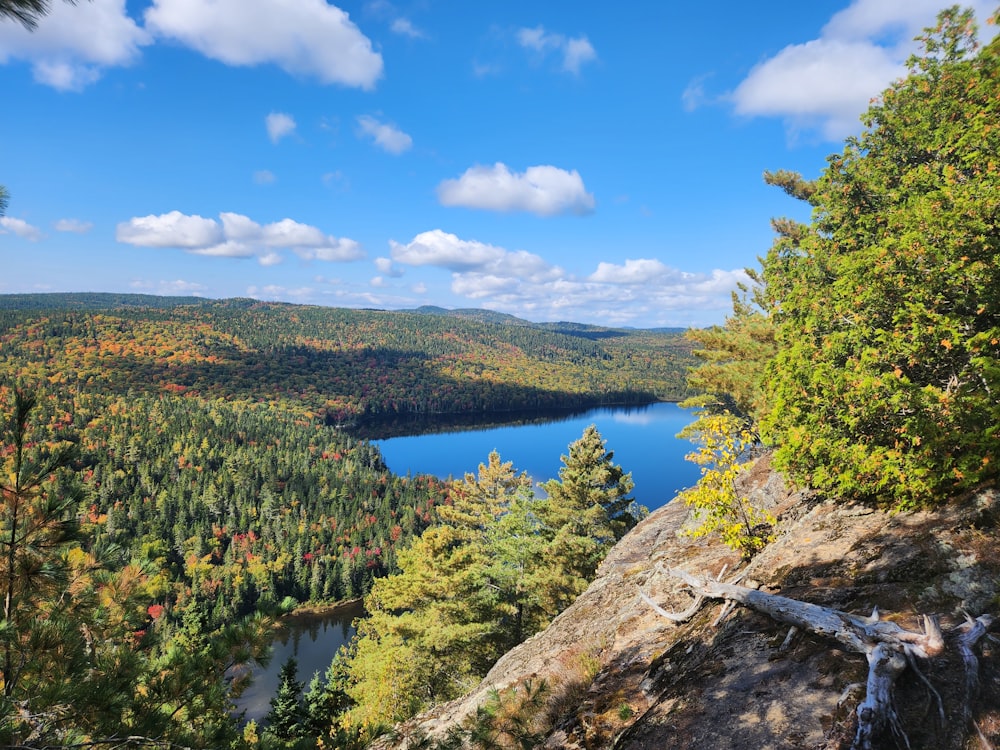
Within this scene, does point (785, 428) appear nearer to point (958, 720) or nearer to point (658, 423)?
point (958, 720)

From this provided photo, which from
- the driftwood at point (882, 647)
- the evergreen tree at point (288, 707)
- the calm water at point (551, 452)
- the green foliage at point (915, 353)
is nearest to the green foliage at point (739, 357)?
the green foliage at point (915, 353)

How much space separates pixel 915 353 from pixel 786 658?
17.7ft

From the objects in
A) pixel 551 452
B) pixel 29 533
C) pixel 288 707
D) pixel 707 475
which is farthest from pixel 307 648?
pixel 551 452

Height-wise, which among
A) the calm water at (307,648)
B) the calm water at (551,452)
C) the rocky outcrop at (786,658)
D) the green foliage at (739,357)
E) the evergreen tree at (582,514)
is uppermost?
the green foliage at (739,357)

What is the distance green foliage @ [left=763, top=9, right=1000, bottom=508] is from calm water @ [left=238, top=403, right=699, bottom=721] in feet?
177

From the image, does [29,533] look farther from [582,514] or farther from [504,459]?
[504,459]

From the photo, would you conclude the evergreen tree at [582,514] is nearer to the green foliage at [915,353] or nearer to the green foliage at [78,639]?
the green foliage at [915,353]

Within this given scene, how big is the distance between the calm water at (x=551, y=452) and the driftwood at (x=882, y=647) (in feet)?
315

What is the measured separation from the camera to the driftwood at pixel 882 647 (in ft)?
12.7

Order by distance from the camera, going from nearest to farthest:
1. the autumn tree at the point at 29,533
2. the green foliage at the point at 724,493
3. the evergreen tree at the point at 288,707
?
the autumn tree at the point at 29,533 < the green foliage at the point at 724,493 < the evergreen tree at the point at 288,707

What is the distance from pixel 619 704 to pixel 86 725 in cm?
604

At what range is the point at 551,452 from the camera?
15412 cm

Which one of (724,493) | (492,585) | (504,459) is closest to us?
(724,493)

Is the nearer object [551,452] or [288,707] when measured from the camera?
[288,707]
